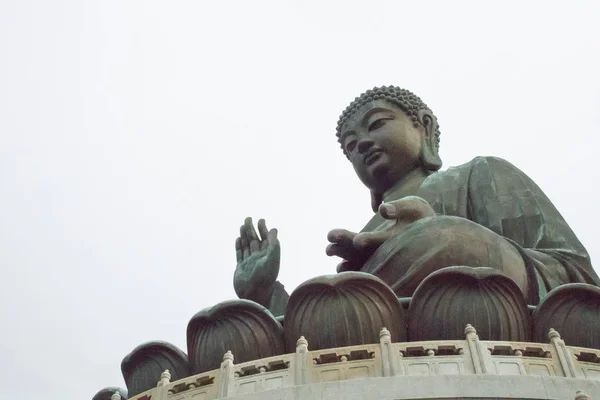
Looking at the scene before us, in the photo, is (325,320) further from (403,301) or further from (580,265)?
(580,265)

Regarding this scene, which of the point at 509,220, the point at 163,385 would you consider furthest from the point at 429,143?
the point at 163,385

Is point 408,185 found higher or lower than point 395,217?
higher

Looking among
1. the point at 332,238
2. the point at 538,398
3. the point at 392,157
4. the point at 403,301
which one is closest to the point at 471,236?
the point at 403,301

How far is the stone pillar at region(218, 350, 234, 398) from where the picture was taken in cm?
560

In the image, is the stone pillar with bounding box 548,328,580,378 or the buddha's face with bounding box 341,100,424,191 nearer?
the stone pillar with bounding box 548,328,580,378

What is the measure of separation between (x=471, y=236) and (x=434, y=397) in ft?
6.63

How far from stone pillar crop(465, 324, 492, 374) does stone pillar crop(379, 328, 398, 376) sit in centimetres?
47

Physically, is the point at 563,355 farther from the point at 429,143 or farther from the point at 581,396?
the point at 429,143

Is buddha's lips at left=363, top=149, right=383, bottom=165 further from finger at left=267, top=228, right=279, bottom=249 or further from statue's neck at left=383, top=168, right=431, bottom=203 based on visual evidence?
finger at left=267, top=228, right=279, bottom=249

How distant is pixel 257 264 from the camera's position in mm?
7887

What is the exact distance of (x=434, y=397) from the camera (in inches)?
208

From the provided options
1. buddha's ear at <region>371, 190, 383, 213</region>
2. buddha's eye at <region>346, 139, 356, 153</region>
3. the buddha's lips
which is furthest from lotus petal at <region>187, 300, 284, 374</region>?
buddha's ear at <region>371, 190, 383, 213</region>

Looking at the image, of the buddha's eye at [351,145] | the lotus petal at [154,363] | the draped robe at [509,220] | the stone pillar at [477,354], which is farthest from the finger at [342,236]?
the buddha's eye at [351,145]

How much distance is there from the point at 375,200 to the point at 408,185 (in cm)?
65
